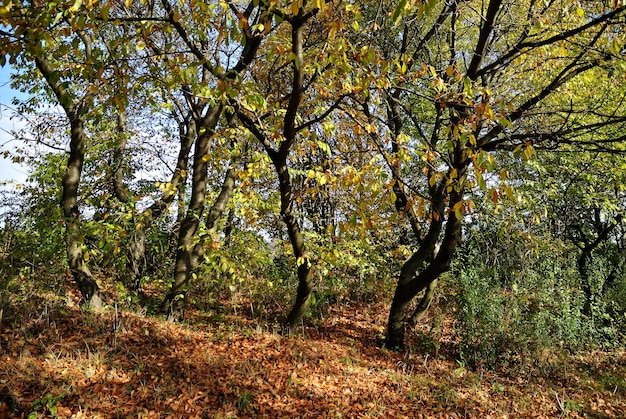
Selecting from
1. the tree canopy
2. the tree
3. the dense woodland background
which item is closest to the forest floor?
the dense woodland background

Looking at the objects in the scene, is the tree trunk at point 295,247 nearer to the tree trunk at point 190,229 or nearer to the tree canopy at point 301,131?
the tree canopy at point 301,131

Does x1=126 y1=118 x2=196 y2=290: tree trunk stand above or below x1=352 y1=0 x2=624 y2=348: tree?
below

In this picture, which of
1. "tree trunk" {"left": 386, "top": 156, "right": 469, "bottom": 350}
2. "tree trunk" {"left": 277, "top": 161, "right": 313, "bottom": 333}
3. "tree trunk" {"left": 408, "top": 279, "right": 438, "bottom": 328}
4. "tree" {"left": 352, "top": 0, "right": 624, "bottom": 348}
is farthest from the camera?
"tree trunk" {"left": 408, "top": 279, "right": 438, "bottom": 328}

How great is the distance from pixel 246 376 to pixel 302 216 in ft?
15.6

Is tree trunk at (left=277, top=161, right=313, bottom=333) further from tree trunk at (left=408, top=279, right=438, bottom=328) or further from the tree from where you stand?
tree trunk at (left=408, top=279, right=438, bottom=328)

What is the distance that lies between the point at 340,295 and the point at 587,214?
904 cm

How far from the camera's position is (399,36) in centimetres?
823

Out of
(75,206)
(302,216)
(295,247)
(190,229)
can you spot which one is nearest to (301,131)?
(295,247)

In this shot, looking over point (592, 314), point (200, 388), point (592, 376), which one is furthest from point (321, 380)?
point (592, 314)

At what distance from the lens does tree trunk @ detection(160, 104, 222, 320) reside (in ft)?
21.0

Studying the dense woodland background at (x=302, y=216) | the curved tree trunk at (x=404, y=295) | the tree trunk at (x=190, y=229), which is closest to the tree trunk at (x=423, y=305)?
the dense woodland background at (x=302, y=216)

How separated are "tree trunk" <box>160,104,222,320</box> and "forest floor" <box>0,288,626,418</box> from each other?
403 millimetres

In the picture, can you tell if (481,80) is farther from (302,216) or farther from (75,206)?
(75,206)

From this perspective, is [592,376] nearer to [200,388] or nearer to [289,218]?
[289,218]
